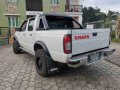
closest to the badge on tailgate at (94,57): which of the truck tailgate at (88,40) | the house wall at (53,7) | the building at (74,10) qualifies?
the truck tailgate at (88,40)

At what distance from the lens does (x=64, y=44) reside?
123 inches

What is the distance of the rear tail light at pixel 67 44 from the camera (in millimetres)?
3084

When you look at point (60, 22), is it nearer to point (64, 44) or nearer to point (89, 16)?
Result: point (64, 44)

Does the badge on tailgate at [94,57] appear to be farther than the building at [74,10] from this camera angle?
No

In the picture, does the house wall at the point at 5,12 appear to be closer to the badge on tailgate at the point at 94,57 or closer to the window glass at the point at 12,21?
the window glass at the point at 12,21

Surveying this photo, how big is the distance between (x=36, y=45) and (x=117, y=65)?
10.3 ft

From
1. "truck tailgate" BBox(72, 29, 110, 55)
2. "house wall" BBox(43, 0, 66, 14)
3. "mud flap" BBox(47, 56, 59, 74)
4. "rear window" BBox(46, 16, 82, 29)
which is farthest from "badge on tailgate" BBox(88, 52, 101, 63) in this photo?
"house wall" BBox(43, 0, 66, 14)

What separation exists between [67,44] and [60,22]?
2.06 m

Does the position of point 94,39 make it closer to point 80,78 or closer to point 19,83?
point 80,78

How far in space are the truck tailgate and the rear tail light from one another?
0.09m

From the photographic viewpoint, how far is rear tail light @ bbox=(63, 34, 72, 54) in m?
3.08

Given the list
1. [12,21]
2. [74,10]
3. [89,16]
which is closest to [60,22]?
[12,21]

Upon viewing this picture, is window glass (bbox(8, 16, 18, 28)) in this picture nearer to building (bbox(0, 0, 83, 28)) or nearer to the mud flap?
building (bbox(0, 0, 83, 28))

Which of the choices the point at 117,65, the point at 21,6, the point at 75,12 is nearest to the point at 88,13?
the point at 75,12
